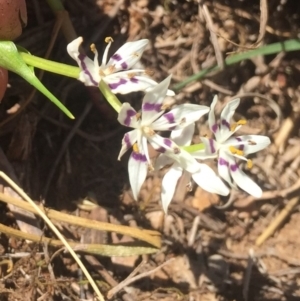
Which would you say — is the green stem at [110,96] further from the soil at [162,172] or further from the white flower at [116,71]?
the soil at [162,172]

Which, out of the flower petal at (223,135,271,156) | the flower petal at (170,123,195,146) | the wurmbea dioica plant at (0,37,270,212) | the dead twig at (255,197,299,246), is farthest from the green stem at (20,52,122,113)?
the dead twig at (255,197,299,246)

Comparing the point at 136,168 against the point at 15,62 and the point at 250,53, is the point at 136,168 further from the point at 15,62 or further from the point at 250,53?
the point at 250,53

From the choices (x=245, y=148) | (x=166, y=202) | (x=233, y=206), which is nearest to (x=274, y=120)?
(x=233, y=206)

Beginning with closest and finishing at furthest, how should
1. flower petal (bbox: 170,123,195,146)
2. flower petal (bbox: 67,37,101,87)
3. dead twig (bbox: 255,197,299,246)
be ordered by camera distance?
flower petal (bbox: 67,37,101,87) → flower petal (bbox: 170,123,195,146) → dead twig (bbox: 255,197,299,246)

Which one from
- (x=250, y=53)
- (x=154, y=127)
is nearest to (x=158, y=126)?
(x=154, y=127)

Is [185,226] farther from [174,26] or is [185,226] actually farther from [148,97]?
[148,97]

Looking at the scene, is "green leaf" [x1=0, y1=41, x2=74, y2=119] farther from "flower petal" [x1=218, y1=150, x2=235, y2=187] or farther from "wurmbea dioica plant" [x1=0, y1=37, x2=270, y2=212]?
"flower petal" [x1=218, y1=150, x2=235, y2=187]

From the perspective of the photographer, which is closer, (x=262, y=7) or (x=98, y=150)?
(x=262, y=7)
